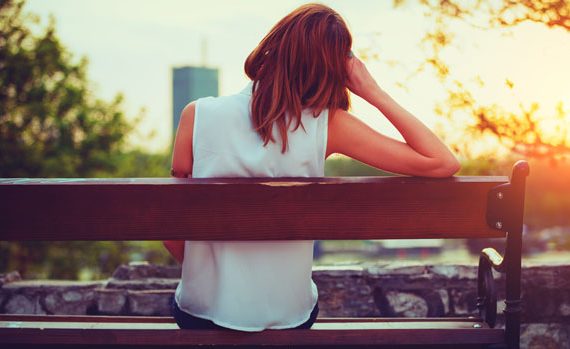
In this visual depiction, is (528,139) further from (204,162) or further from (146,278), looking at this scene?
(204,162)

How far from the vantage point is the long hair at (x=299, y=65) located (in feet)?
6.85

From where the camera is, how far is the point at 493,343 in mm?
2143

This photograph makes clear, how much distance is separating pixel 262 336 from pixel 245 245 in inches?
10.9

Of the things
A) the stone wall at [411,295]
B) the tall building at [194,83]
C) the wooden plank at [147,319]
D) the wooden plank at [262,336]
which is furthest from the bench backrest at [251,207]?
the tall building at [194,83]

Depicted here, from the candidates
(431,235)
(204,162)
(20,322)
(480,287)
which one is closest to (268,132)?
(204,162)

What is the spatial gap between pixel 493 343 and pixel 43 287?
2537 millimetres

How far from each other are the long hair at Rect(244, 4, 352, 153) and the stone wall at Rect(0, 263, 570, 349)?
167 cm

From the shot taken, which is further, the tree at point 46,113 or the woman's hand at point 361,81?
the tree at point 46,113

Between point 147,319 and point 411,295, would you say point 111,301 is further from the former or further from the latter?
point 411,295

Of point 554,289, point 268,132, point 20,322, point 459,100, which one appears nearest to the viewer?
point 268,132

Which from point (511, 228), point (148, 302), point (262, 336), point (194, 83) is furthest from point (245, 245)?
point (194, 83)

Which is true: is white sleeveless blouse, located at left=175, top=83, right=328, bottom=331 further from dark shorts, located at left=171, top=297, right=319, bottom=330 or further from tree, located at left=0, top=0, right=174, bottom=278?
tree, located at left=0, top=0, right=174, bottom=278

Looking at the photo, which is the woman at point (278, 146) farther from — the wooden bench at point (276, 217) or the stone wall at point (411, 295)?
the stone wall at point (411, 295)

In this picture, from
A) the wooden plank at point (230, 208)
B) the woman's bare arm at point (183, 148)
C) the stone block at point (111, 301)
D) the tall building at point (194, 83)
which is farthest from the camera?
the tall building at point (194, 83)
